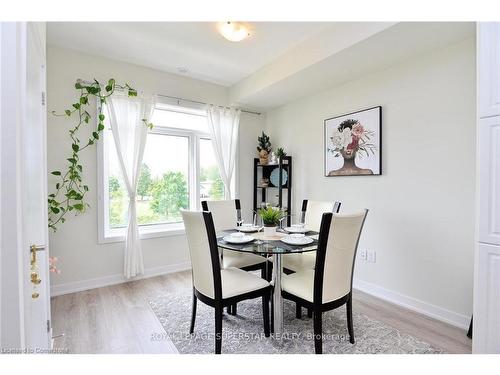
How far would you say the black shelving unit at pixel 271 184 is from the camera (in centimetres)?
366

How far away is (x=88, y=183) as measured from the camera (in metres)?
2.86

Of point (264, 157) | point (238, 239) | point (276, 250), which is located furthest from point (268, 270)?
point (264, 157)

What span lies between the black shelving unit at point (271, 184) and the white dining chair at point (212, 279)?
6.17 feet

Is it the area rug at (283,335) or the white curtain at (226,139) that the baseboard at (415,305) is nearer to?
the area rug at (283,335)

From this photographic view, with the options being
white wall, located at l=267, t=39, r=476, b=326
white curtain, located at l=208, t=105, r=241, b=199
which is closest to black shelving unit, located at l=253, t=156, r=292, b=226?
white curtain, located at l=208, t=105, r=241, b=199

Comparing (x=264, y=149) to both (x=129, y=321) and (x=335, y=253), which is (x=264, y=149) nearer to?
(x=335, y=253)

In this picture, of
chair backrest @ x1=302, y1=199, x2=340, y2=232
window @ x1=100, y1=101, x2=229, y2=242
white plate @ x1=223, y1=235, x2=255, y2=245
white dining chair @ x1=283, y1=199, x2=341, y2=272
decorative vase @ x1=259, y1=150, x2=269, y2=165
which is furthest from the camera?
decorative vase @ x1=259, y1=150, x2=269, y2=165

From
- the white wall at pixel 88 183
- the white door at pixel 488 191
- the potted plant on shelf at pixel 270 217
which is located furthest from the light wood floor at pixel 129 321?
the potted plant on shelf at pixel 270 217

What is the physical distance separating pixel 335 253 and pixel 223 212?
4.76ft

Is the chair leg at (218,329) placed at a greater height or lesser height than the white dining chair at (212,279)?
lesser

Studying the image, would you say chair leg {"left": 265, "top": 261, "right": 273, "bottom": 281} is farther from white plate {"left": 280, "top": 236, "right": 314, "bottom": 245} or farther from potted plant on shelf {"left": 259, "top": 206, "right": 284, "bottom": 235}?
white plate {"left": 280, "top": 236, "right": 314, "bottom": 245}

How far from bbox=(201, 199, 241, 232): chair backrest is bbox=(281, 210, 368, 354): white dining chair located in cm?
116

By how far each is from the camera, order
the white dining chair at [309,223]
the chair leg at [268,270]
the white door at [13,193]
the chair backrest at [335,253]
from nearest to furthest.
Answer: the white door at [13,193] < the chair backrest at [335,253] < the white dining chair at [309,223] < the chair leg at [268,270]

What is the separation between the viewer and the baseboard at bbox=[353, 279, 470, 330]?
2.13 meters
